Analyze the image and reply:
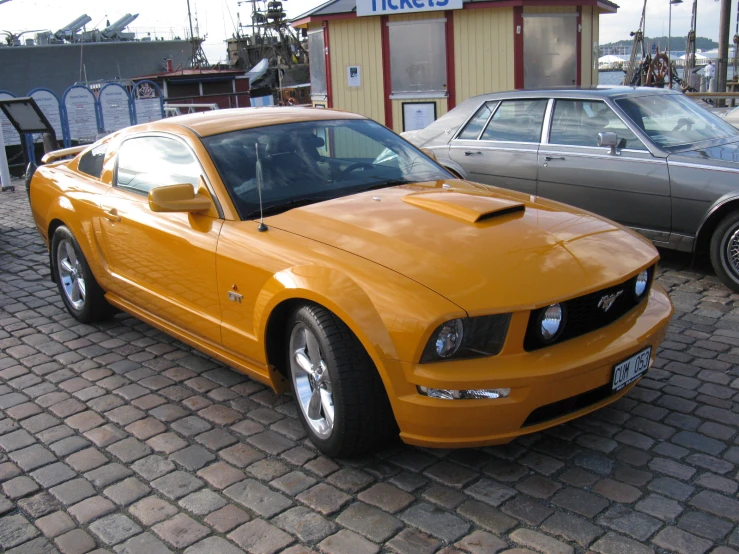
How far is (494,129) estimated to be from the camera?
25.2ft

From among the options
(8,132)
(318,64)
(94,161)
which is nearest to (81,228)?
(94,161)

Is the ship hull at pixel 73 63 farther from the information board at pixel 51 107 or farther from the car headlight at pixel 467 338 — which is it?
the car headlight at pixel 467 338

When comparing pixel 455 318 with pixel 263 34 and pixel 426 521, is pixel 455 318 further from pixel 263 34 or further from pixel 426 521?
pixel 263 34

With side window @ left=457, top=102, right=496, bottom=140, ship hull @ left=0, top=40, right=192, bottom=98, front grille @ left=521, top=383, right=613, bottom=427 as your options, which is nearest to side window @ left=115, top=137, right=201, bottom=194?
front grille @ left=521, top=383, right=613, bottom=427

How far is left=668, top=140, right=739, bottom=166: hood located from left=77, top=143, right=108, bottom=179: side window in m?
4.48

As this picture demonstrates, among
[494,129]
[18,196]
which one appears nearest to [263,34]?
[18,196]

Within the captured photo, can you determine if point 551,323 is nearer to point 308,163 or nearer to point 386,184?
point 386,184

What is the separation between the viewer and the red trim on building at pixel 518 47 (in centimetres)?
1180

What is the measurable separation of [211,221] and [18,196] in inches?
Answer: 384

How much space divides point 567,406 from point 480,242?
825 mm

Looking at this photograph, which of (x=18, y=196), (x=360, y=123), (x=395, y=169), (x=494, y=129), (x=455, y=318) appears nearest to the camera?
(x=455, y=318)

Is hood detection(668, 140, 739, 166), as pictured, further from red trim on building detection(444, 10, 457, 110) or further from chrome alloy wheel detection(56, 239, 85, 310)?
red trim on building detection(444, 10, 457, 110)

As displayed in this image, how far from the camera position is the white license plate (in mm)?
3377

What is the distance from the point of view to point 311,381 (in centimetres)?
368
